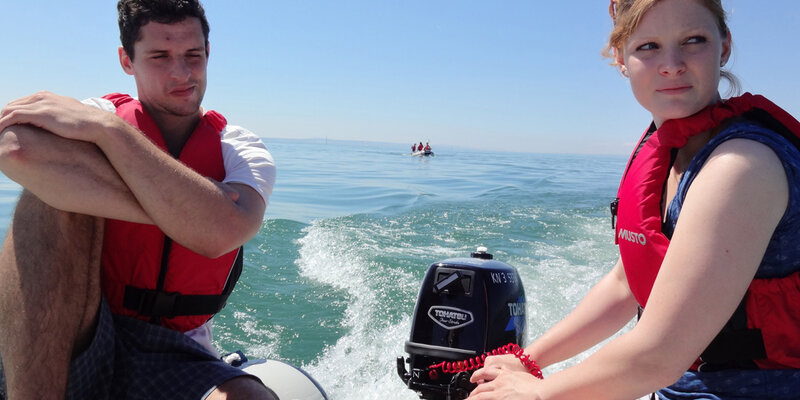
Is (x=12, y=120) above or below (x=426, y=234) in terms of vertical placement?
above

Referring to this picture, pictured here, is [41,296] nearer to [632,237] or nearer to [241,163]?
[241,163]

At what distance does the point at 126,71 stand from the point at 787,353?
2.12 m

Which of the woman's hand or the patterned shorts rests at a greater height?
the woman's hand

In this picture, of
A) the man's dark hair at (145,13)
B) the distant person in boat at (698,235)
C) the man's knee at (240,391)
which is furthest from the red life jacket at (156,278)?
the distant person in boat at (698,235)

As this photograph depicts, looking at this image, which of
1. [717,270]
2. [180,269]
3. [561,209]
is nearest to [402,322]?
[180,269]

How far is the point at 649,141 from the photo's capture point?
1.65 meters

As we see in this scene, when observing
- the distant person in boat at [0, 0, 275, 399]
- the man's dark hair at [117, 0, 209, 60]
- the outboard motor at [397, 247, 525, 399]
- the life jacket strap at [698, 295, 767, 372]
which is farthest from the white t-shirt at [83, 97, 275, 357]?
the life jacket strap at [698, 295, 767, 372]

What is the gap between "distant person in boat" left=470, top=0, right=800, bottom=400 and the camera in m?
1.18

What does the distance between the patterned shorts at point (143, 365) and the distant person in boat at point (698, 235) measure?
81cm

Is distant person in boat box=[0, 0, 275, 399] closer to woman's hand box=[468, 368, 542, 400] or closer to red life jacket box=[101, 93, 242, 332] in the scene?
red life jacket box=[101, 93, 242, 332]

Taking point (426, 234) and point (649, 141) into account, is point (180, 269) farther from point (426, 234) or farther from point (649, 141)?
point (426, 234)

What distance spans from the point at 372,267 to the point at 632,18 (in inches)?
168

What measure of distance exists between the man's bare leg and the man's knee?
1.31 ft

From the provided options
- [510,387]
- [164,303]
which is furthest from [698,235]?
[164,303]
